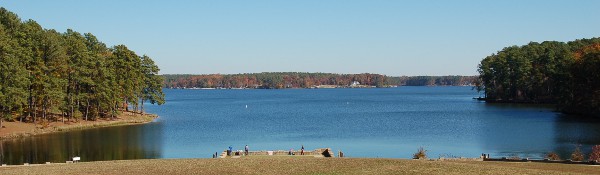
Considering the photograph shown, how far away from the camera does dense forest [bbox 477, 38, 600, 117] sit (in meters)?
106

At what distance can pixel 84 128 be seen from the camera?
8988cm

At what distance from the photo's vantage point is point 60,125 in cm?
8800

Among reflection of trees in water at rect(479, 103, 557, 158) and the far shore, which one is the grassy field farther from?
the far shore

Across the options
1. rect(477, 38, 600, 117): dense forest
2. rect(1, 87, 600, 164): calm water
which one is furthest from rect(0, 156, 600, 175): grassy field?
rect(477, 38, 600, 117): dense forest

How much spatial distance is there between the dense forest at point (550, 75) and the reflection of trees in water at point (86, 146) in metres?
68.3

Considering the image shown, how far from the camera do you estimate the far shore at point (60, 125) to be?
249ft

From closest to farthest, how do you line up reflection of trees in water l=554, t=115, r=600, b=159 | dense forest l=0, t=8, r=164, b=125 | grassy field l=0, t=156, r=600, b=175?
1. grassy field l=0, t=156, r=600, b=175
2. reflection of trees in water l=554, t=115, r=600, b=159
3. dense forest l=0, t=8, r=164, b=125

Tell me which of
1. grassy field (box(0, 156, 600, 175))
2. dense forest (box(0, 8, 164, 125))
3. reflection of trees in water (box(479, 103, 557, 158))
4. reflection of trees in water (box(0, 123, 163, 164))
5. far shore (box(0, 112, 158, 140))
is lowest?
reflection of trees in water (box(0, 123, 163, 164))

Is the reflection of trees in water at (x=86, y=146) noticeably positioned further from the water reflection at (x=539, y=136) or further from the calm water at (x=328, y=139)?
the water reflection at (x=539, y=136)

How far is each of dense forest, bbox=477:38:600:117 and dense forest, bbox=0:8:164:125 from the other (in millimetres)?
73979

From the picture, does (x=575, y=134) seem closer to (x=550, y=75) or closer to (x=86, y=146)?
→ (x=86, y=146)

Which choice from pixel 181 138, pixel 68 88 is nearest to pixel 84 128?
pixel 68 88

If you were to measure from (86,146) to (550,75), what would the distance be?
4679 inches

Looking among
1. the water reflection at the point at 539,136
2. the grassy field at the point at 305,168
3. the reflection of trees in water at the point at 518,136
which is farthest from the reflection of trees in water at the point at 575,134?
the grassy field at the point at 305,168
